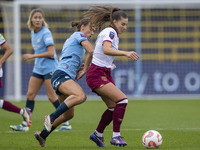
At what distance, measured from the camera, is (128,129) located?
27.8ft

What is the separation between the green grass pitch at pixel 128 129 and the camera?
6363 millimetres

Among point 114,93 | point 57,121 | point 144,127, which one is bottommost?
point 144,127

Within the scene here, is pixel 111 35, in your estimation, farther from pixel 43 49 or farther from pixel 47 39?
pixel 43 49

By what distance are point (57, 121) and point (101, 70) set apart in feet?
2.81

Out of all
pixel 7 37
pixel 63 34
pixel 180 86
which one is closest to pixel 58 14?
Answer: pixel 63 34

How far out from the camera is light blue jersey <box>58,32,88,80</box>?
20.7 feet

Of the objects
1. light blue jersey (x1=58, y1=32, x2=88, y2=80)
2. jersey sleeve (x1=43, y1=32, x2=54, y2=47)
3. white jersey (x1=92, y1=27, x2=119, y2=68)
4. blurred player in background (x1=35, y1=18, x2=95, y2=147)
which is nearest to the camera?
blurred player in background (x1=35, y1=18, x2=95, y2=147)

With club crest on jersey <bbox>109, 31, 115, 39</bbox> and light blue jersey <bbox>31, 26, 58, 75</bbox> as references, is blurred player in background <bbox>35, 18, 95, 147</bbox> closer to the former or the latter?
club crest on jersey <bbox>109, 31, 115, 39</bbox>

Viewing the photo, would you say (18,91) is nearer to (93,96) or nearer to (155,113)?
(93,96)

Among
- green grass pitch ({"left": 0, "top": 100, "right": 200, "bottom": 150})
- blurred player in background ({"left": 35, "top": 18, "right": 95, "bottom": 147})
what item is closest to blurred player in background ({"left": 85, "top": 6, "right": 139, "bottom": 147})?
blurred player in background ({"left": 35, "top": 18, "right": 95, "bottom": 147})

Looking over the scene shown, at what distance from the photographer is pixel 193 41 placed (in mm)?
18812

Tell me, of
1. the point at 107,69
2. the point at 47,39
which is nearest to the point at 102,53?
the point at 107,69

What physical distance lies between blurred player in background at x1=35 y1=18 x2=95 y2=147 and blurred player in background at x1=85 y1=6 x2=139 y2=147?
0.47ft

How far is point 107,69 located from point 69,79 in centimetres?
50
